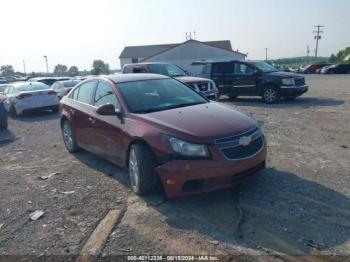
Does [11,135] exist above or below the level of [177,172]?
below

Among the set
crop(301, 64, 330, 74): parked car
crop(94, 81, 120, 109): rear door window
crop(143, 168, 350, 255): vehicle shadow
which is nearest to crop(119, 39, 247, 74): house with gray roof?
crop(301, 64, 330, 74): parked car

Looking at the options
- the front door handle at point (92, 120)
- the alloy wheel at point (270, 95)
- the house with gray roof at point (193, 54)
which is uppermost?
the house with gray roof at point (193, 54)

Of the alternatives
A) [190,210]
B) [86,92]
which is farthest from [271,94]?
[190,210]

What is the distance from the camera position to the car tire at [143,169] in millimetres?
4727

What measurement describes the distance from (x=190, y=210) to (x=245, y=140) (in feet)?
3.74

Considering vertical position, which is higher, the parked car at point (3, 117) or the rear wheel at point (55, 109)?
the parked car at point (3, 117)

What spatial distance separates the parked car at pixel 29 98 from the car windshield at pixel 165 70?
202 inches

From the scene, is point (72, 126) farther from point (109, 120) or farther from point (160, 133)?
point (160, 133)

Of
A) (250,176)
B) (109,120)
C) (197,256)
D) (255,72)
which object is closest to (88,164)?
(109,120)

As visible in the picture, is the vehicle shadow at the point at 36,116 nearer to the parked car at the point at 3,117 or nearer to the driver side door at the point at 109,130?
the parked car at the point at 3,117

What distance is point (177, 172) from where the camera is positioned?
4359 mm

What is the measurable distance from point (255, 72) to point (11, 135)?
31.2 ft

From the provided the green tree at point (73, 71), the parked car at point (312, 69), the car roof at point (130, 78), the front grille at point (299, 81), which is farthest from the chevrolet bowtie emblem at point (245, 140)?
the green tree at point (73, 71)

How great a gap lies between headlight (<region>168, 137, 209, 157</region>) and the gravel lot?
2.39ft
